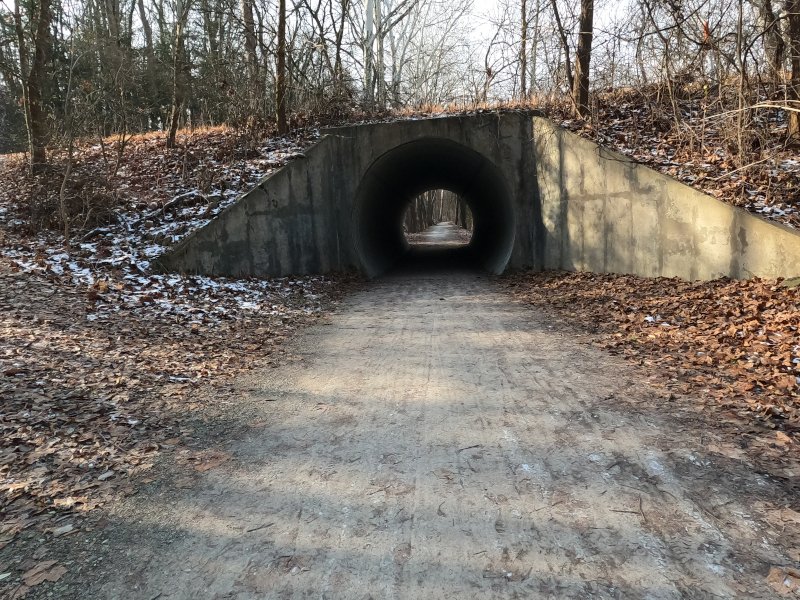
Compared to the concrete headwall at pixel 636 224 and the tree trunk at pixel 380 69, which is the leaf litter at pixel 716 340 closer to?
the concrete headwall at pixel 636 224

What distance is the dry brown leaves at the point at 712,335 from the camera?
4.18 m

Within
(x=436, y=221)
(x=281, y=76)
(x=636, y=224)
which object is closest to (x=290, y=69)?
(x=281, y=76)

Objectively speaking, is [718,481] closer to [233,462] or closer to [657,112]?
[233,462]

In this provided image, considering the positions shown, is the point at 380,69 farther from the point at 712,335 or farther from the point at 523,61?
the point at 712,335

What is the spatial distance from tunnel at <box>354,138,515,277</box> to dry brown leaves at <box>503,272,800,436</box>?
4.82m

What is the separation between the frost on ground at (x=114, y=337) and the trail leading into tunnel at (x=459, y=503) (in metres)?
0.59

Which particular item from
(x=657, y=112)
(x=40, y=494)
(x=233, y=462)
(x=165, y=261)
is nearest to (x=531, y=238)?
(x=657, y=112)

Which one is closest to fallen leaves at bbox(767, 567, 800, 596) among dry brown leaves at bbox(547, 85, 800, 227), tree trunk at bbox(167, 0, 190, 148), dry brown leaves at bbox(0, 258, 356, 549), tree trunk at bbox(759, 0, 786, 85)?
dry brown leaves at bbox(0, 258, 356, 549)

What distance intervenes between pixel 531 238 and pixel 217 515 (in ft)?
34.5

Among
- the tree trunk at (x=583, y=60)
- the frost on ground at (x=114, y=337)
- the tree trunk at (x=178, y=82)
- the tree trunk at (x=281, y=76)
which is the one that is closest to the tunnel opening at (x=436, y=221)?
the tree trunk at (x=281, y=76)

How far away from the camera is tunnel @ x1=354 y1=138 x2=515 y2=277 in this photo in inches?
496

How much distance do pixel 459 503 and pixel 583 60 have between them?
1188 cm

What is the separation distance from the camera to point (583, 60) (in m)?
11.9

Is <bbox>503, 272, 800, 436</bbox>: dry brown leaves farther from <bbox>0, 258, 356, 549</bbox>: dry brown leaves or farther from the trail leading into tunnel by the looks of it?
<bbox>0, 258, 356, 549</bbox>: dry brown leaves
